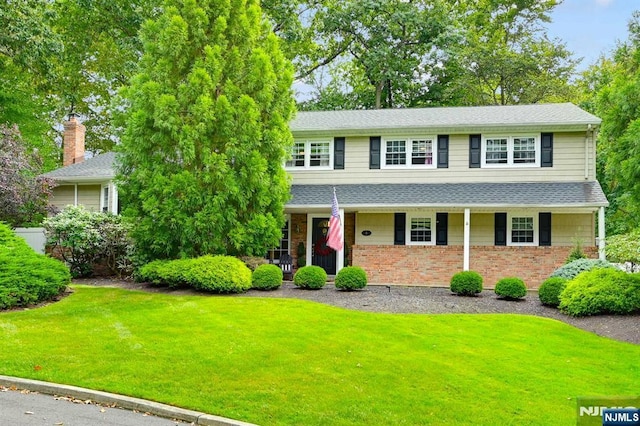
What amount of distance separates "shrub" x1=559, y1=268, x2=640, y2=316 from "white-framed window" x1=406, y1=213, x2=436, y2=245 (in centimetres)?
647

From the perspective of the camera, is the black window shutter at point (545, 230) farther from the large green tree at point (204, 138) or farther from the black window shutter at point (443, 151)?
the large green tree at point (204, 138)

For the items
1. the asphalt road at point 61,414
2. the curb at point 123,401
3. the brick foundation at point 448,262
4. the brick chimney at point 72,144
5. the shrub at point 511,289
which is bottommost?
the asphalt road at point 61,414

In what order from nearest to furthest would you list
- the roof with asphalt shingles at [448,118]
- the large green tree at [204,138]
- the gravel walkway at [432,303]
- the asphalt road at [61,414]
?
the asphalt road at [61,414] < the gravel walkway at [432,303] < the large green tree at [204,138] < the roof with asphalt shingles at [448,118]

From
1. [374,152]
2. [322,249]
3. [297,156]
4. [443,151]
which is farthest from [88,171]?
[443,151]

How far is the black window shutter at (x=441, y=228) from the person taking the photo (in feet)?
65.0

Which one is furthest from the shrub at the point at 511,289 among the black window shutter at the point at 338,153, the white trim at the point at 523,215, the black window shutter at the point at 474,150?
the black window shutter at the point at 338,153

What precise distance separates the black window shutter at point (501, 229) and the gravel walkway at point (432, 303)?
8.63 feet

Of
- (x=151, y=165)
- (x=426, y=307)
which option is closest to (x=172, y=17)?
(x=151, y=165)

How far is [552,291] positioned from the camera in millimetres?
14445

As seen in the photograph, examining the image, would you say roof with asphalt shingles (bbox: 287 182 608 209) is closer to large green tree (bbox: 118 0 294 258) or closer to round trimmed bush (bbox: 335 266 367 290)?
large green tree (bbox: 118 0 294 258)

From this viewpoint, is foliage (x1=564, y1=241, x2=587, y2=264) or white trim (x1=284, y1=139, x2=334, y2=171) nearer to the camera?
foliage (x1=564, y1=241, x2=587, y2=264)

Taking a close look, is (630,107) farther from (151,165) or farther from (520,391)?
(151,165)

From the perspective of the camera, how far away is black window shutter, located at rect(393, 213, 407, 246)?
790 inches

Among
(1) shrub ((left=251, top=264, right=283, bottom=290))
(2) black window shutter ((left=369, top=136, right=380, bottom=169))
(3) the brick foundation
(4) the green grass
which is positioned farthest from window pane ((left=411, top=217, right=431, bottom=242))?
(4) the green grass
